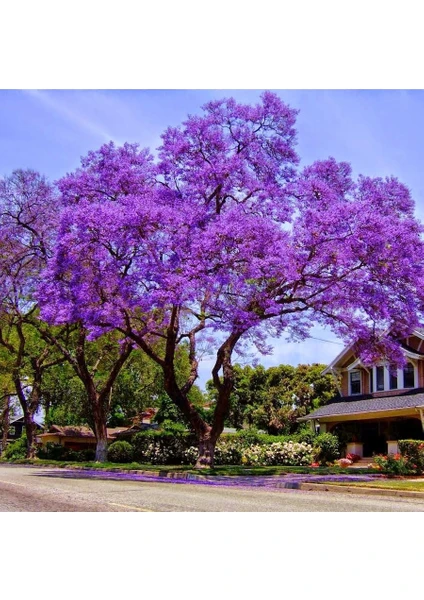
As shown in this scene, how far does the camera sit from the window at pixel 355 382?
37.3 m

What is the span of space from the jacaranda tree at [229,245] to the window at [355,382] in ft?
39.4

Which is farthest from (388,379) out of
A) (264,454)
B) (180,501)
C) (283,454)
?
(180,501)

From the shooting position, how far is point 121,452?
39156mm

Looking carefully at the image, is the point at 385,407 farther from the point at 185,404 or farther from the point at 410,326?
the point at 185,404

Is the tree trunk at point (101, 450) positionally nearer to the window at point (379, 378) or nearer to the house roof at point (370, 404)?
the house roof at point (370, 404)

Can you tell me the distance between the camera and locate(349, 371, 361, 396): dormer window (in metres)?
37.3

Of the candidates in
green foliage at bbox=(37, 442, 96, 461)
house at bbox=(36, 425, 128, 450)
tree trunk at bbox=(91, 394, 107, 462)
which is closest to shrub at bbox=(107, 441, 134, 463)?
green foliage at bbox=(37, 442, 96, 461)

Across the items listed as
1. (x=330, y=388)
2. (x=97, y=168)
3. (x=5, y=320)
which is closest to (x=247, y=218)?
(x=97, y=168)

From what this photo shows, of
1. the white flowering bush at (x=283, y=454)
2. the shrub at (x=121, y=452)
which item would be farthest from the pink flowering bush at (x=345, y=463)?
the shrub at (x=121, y=452)

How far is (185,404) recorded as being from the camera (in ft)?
85.6

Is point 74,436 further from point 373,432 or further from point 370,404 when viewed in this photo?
point 370,404

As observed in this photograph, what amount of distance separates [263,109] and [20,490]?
53.5 feet

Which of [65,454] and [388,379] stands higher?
[388,379]
